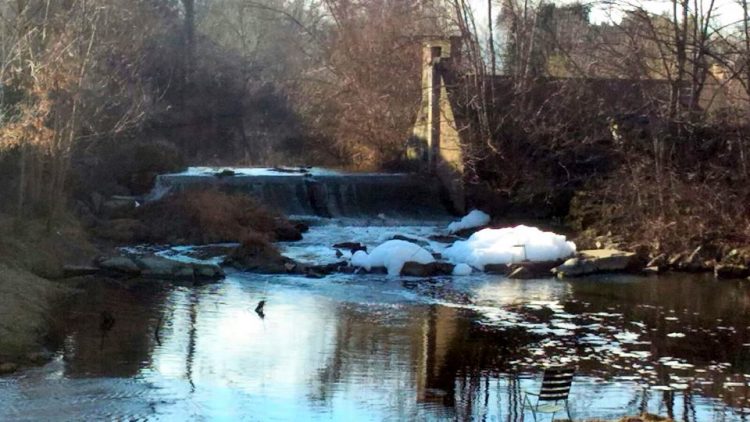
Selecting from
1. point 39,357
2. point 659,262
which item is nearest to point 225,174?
point 659,262

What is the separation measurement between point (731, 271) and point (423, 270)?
6.43m

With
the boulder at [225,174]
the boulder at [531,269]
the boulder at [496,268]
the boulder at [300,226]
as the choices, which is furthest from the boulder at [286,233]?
the boulder at [531,269]

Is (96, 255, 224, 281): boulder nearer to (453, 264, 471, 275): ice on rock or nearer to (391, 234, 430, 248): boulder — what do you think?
(453, 264, 471, 275): ice on rock

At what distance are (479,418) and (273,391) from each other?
91.3 inches

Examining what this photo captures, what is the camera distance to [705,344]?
13.8 metres

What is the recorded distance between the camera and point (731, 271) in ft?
67.7

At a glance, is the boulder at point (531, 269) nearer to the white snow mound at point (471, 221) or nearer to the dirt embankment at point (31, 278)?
the white snow mound at point (471, 221)

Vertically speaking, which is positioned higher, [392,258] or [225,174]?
[225,174]

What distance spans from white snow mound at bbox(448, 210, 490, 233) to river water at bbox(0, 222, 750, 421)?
644 centimetres

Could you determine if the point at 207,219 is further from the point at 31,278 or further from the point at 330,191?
the point at 31,278

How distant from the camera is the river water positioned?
1019 centimetres

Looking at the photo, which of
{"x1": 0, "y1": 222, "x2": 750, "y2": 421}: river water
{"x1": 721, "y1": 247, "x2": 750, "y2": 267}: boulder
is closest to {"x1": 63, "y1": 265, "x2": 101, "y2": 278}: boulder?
{"x1": 0, "y1": 222, "x2": 750, "y2": 421}: river water

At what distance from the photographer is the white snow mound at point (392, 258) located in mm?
19953

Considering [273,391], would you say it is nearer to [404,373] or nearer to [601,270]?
[404,373]
